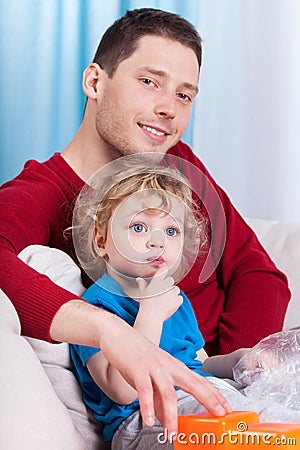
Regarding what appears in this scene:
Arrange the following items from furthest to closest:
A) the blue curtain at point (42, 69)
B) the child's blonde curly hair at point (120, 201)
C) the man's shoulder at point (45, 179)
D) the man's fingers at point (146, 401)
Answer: the blue curtain at point (42, 69) < the man's shoulder at point (45, 179) < the child's blonde curly hair at point (120, 201) < the man's fingers at point (146, 401)

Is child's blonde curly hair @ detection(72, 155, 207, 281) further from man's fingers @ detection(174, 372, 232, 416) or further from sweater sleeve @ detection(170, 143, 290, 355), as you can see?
man's fingers @ detection(174, 372, 232, 416)

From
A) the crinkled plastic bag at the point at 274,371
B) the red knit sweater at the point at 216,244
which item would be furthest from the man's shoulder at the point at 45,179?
the crinkled plastic bag at the point at 274,371

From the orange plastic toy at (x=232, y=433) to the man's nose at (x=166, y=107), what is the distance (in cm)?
86

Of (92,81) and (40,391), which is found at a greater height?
(92,81)

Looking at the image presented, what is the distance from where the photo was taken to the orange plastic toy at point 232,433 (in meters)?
0.82

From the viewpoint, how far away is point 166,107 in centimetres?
160

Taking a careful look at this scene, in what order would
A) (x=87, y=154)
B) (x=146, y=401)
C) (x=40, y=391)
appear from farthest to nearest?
(x=87, y=154), (x=40, y=391), (x=146, y=401)

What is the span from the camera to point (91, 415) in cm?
118

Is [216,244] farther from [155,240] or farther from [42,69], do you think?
[42,69]

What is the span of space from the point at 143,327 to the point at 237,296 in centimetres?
54

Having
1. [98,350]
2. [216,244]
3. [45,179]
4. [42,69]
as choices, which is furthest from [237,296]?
[42,69]

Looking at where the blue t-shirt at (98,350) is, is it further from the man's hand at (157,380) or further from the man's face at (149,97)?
the man's face at (149,97)

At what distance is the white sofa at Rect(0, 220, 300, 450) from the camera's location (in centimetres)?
92

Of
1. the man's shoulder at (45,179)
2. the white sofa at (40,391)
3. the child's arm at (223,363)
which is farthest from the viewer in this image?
the man's shoulder at (45,179)
